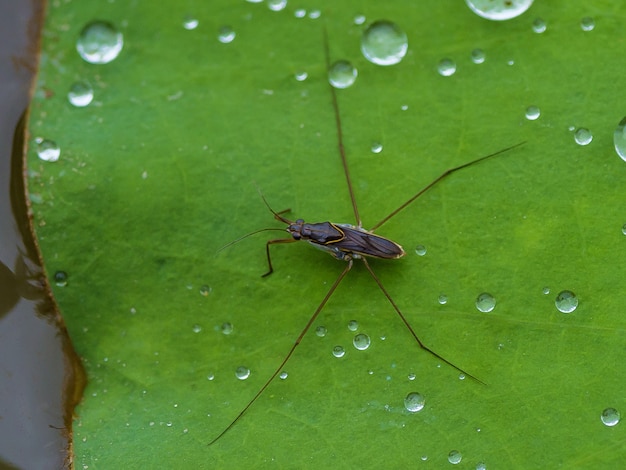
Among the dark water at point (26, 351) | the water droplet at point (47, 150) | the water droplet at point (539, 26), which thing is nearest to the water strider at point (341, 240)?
the water droplet at point (539, 26)

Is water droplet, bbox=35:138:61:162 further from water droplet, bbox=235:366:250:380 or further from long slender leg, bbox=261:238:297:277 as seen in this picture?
water droplet, bbox=235:366:250:380

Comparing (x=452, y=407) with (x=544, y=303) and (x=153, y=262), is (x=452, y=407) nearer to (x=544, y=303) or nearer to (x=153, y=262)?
(x=544, y=303)

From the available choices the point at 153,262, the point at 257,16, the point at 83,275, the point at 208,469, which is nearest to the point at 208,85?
the point at 257,16

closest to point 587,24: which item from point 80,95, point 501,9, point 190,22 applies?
point 501,9

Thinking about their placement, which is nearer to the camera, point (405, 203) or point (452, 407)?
point (452, 407)

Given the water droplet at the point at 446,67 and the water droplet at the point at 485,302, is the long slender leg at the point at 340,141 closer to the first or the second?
the water droplet at the point at 446,67

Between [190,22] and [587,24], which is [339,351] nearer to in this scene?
[190,22]

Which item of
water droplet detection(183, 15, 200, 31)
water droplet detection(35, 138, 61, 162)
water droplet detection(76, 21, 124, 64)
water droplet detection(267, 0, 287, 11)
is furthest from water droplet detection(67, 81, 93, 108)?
water droplet detection(267, 0, 287, 11)
